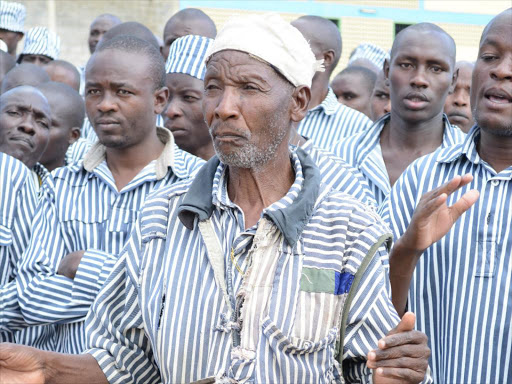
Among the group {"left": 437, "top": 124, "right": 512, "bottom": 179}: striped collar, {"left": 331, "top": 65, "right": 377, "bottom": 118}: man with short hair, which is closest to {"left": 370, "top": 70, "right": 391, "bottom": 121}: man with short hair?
{"left": 331, "top": 65, "right": 377, "bottom": 118}: man with short hair

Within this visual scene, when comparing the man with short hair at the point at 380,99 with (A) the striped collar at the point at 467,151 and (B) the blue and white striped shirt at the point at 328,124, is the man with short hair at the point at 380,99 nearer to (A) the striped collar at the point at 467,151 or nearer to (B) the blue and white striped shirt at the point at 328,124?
(B) the blue and white striped shirt at the point at 328,124

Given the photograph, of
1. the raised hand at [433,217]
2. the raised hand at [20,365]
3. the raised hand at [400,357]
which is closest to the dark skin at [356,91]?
the raised hand at [433,217]

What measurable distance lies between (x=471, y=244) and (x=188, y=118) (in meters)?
2.48

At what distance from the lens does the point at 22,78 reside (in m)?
7.20

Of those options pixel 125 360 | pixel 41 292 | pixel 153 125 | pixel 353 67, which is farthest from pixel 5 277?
pixel 353 67

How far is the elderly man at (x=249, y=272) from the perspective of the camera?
8.88ft

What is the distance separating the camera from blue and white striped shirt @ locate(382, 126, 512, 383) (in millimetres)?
3457

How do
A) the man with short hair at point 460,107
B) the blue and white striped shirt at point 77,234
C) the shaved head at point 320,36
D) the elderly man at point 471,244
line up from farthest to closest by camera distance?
the man with short hair at point 460,107 → the shaved head at point 320,36 → the blue and white striped shirt at point 77,234 → the elderly man at point 471,244

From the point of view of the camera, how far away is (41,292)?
4.02 m

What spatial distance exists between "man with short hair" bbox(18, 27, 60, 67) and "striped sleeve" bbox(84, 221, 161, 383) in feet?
23.0

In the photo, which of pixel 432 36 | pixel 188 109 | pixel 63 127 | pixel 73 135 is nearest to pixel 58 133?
pixel 63 127

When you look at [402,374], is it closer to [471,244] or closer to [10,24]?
[471,244]

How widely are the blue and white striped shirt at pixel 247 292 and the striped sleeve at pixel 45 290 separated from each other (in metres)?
1.06

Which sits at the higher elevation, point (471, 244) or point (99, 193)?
point (99, 193)
